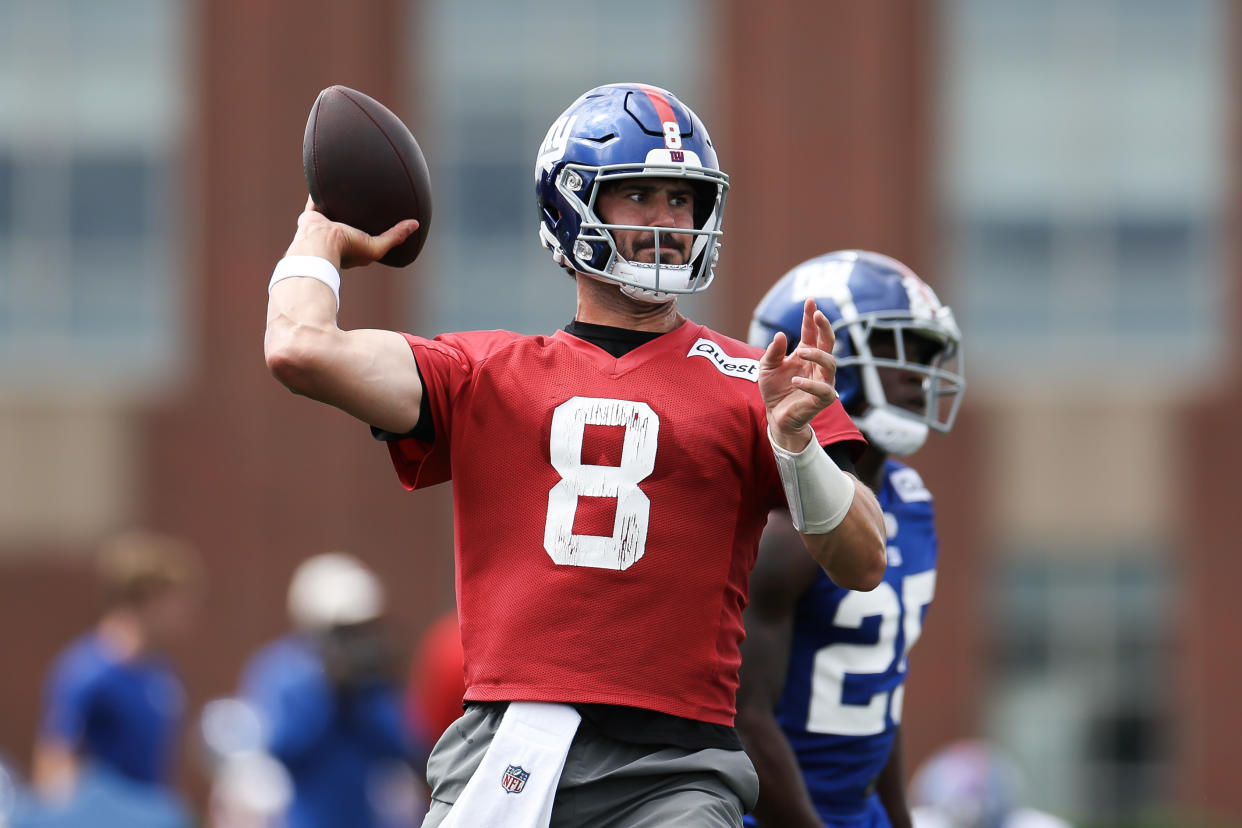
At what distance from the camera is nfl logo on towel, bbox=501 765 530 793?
3.41 m

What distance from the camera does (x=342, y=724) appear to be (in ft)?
29.0

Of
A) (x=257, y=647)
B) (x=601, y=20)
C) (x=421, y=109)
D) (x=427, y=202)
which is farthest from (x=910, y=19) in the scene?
(x=427, y=202)

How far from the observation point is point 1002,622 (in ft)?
62.9

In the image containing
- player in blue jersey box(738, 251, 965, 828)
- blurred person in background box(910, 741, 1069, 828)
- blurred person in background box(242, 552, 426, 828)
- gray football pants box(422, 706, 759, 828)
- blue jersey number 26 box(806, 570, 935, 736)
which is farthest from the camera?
blurred person in background box(910, 741, 1069, 828)

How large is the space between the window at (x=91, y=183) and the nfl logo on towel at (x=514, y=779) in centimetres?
1686

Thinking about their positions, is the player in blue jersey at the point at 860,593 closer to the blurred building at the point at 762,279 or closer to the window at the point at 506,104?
the blurred building at the point at 762,279

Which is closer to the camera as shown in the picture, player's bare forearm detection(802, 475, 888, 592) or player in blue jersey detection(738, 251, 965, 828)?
player's bare forearm detection(802, 475, 888, 592)

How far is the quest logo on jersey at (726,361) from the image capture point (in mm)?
3668

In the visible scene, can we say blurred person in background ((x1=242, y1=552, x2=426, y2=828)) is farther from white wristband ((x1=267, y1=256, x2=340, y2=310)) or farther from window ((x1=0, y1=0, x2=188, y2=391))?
window ((x1=0, y1=0, x2=188, y2=391))

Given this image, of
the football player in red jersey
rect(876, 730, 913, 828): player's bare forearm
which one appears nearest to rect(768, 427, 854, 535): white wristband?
the football player in red jersey

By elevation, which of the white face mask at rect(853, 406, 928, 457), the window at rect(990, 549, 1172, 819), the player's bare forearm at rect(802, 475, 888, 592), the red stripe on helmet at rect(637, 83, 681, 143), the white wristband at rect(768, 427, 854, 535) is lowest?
the window at rect(990, 549, 1172, 819)

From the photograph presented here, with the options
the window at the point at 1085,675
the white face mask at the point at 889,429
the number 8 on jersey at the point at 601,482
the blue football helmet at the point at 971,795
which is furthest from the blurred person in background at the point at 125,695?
the window at the point at 1085,675

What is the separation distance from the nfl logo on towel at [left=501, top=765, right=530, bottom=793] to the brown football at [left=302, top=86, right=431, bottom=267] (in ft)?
3.65

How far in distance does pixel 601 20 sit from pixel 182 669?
335 inches
